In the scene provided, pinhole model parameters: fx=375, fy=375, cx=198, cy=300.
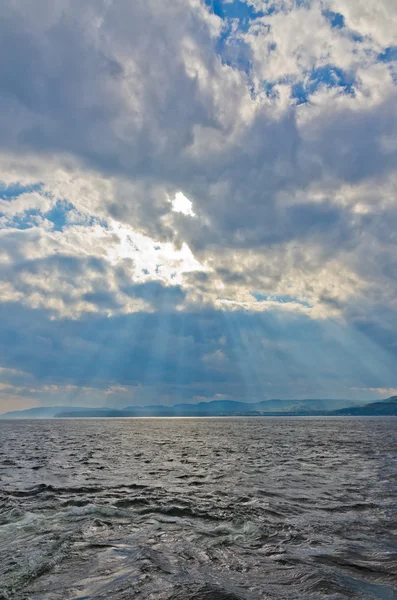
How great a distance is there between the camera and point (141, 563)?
1189 centimetres

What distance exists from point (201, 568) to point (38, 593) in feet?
15.2

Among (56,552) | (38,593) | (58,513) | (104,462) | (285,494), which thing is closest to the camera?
(38,593)

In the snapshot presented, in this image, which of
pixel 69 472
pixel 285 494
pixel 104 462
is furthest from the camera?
pixel 104 462

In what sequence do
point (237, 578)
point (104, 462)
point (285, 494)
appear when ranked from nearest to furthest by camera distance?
1. point (237, 578)
2. point (285, 494)
3. point (104, 462)

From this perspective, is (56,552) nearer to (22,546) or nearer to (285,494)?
(22,546)

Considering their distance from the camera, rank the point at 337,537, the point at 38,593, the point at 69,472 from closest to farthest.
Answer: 1. the point at 38,593
2. the point at 337,537
3. the point at 69,472

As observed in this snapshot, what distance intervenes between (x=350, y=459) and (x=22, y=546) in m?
37.2

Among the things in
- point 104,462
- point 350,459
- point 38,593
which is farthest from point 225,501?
point 350,459

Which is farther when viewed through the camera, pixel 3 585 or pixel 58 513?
pixel 58 513

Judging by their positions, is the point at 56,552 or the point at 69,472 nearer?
the point at 56,552

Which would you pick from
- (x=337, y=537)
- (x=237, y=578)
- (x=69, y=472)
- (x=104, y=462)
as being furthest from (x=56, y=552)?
(x=104, y=462)

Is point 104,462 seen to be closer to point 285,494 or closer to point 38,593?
point 285,494

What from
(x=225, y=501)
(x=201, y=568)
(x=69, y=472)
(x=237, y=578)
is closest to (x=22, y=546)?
(x=201, y=568)

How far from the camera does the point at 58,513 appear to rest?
18.9 metres
